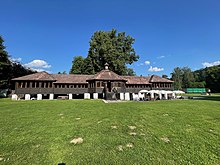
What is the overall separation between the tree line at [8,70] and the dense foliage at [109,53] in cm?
1792

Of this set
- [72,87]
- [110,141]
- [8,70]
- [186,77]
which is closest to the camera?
[110,141]

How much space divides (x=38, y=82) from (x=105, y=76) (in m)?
14.3

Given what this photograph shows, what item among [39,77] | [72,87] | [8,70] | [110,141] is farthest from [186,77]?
[110,141]

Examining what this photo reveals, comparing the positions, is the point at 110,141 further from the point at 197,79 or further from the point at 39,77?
the point at 197,79

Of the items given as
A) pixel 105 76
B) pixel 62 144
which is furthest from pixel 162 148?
pixel 105 76

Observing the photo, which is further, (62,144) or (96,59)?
(96,59)

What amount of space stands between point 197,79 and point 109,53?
91.4m

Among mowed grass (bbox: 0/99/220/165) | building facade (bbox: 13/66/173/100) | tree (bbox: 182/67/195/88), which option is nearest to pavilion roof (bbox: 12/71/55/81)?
building facade (bbox: 13/66/173/100)

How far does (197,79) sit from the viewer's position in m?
109

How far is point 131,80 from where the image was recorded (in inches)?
1524

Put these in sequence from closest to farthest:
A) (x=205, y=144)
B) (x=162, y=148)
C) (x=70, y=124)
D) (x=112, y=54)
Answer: (x=162, y=148)
(x=205, y=144)
(x=70, y=124)
(x=112, y=54)

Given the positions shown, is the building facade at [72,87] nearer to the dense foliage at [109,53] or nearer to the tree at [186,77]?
the dense foliage at [109,53]

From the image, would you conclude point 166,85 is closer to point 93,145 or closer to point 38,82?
point 38,82

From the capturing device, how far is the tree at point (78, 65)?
54406 millimetres
